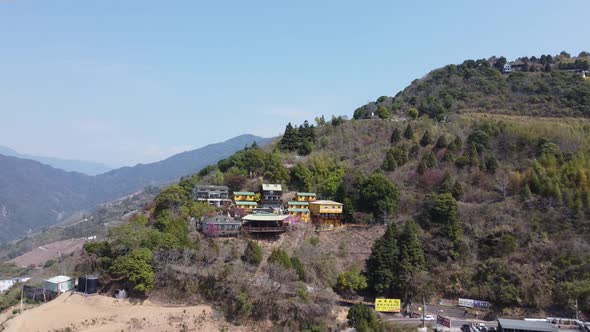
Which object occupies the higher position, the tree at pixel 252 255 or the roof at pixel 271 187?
the roof at pixel 271 187

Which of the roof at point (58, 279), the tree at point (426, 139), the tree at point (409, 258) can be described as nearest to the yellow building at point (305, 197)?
the tree at point (409, 258)

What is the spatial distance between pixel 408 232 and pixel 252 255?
33.9 ft

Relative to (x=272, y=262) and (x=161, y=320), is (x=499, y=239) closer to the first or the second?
(x=272, y=262)

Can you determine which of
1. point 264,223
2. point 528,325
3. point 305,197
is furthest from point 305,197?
point 528,325

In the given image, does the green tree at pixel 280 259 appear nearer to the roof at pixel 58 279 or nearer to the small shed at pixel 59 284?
the small shed at pixel 59 284

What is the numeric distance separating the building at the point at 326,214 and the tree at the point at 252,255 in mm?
7568

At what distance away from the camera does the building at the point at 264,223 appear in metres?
32.2

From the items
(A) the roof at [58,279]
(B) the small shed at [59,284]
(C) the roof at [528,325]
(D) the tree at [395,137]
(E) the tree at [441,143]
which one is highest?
(D) the tree at [395,137]

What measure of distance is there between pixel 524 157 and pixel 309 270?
879 inches

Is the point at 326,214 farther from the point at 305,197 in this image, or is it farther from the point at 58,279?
the point at 58,279

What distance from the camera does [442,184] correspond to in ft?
116

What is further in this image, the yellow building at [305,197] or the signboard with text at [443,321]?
the yellow building at [305,197]

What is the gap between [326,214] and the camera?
3544cm

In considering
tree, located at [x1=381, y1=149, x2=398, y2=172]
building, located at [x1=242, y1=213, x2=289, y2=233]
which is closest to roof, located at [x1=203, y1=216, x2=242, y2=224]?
building, located at [x1=242, y1=213, x2=289, y2=233]
